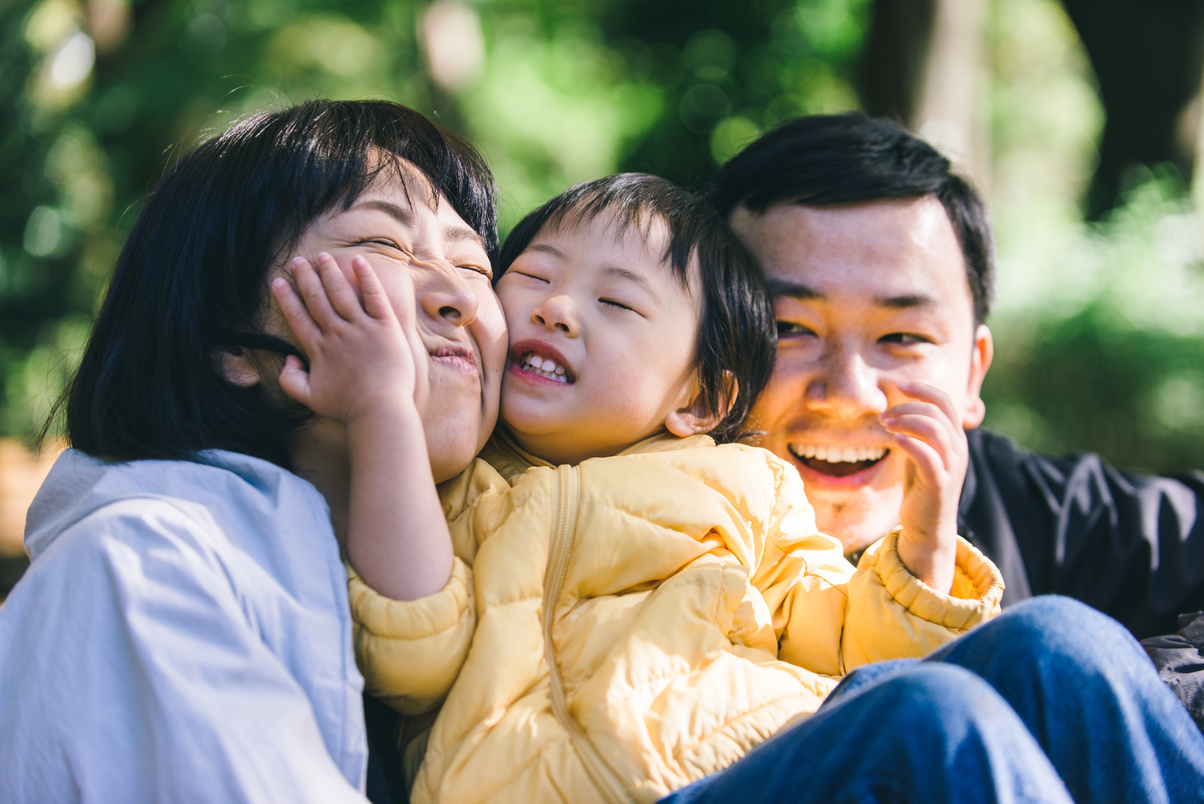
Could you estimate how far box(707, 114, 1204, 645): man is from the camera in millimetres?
2299

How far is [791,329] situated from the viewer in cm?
233

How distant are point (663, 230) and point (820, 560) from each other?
2.59 feet

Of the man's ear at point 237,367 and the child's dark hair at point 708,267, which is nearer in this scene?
the man's ear at point 237,367

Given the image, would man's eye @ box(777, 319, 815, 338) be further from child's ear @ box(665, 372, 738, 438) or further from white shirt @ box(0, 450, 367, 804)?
white shirt @ box(0, 450, 367, 804)

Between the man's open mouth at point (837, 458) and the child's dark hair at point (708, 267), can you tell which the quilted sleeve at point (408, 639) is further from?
the man's open mouth at point (837, 458)

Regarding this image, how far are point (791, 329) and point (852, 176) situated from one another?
459 mm

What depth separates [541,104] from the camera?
11.1 meters

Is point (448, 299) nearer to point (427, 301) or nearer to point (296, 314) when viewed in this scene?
point (427, 301)

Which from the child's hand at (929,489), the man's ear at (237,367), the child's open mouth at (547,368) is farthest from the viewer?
the child's open mouth at (547,368)

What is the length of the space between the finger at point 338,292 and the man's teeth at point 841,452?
128 centimetres

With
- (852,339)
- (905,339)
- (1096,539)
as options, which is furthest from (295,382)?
(1096,539)

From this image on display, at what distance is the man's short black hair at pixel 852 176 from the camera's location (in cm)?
242

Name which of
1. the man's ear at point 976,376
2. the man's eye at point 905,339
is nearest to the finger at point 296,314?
the man's eye at point 905,339

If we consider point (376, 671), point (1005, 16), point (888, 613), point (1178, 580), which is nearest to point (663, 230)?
point (888, 613)
